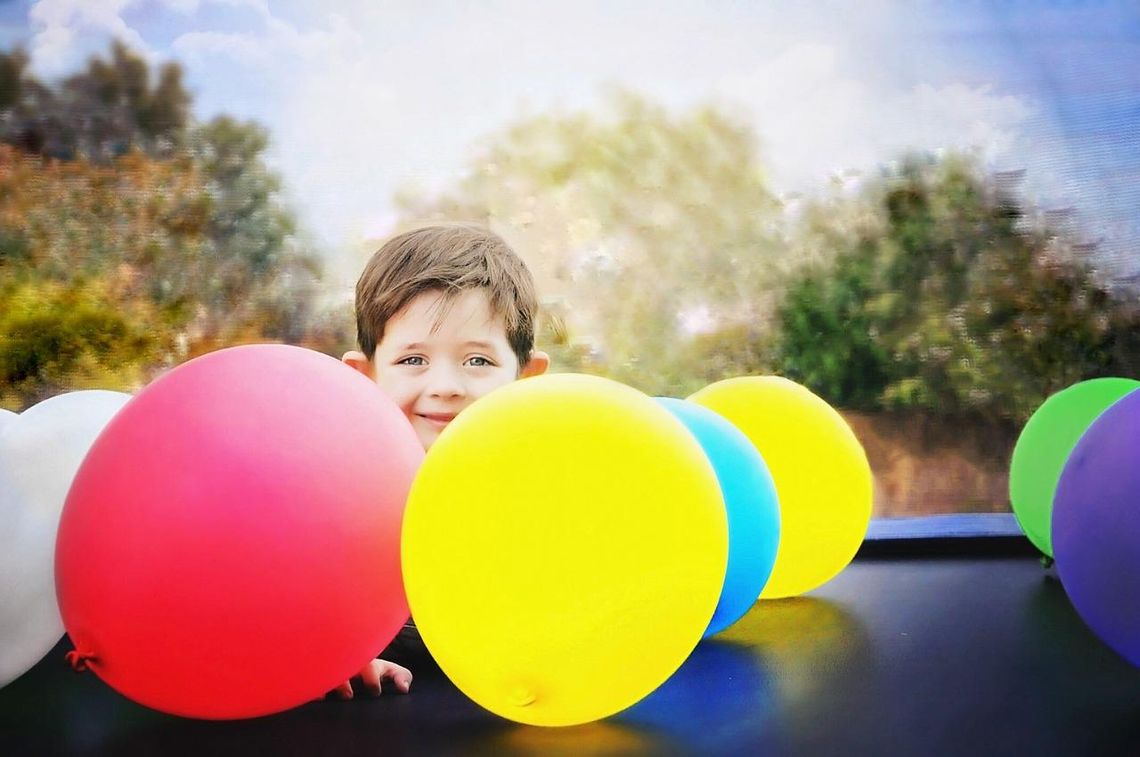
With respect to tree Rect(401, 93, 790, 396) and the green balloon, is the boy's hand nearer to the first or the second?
the green balloon

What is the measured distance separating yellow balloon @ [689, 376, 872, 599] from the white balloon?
1.39 m

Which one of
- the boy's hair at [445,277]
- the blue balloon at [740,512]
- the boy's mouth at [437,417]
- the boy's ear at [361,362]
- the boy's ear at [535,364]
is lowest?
the blue balloon at [740,512]

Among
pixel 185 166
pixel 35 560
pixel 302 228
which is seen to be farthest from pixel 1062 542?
pixel 185 166

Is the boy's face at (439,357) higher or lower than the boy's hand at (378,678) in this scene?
higher

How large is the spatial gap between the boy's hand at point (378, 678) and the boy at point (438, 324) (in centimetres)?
50

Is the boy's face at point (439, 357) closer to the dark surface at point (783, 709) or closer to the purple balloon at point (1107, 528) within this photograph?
the dark surface at point (783, 709)

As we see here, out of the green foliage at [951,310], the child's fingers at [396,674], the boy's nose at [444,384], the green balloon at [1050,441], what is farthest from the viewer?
the green foliage at [951,310]

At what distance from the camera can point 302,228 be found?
481 centimetres

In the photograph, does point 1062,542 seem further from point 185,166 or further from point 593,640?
point 185,166

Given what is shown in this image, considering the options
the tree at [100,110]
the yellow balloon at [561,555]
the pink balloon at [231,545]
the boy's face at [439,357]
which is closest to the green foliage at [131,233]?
the tree at [100,110]

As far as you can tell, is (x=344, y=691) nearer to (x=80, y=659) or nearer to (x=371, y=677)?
(x=371, y=677)

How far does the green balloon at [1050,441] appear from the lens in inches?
94.4

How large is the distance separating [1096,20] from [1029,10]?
0.95 ft

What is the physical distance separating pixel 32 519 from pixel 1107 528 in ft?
5.54
